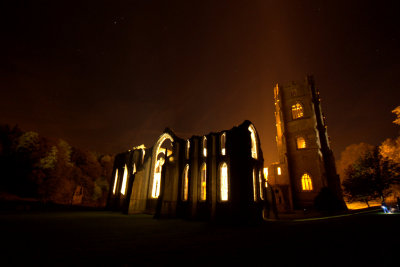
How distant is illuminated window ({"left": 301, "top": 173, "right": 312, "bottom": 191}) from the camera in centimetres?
2977

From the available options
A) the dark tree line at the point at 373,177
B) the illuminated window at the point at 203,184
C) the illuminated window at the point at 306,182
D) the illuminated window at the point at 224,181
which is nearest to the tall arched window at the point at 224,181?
the illuminated window at the point at 224,181

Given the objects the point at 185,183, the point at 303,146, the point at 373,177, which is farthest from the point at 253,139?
the point at 373,177

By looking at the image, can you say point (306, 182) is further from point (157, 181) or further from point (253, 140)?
point (157, 181)

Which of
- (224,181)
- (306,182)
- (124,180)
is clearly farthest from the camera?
(306,182)

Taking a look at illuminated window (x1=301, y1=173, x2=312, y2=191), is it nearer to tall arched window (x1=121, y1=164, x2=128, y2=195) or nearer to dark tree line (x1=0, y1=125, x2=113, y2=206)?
tall arched window (x1=121, y1=164, x2=128, y2=195)

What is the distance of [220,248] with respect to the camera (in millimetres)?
6234

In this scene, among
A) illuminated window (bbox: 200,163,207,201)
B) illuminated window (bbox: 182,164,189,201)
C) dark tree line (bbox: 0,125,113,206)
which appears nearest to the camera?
illuminated window (bbox: 200,163,207,201)

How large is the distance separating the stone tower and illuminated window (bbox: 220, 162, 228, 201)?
736 inches

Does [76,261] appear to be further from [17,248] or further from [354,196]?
[354,196]

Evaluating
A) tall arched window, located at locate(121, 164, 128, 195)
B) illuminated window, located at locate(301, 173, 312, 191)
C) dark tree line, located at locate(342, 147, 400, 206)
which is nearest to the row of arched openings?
tall arched window, located at locate(121, 164, 128, 195)

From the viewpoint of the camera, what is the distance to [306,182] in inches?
1189

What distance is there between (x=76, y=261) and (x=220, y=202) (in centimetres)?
1224

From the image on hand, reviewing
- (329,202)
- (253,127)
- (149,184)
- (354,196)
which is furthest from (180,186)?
(354,196)

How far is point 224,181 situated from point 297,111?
1053 inches
